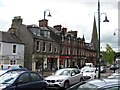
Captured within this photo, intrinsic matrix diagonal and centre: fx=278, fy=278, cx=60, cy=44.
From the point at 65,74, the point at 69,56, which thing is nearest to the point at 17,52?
the point at 69,56

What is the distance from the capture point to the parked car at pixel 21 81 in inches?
439

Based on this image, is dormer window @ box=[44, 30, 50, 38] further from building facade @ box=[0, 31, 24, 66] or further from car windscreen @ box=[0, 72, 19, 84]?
car windscreen @ box=[0, 72, 19, 84]

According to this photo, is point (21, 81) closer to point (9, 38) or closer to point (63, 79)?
point (63, 79)

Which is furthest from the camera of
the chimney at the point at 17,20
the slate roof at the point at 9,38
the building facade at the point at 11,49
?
the chimney at the point at 17,20

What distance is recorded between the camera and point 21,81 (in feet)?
38.7

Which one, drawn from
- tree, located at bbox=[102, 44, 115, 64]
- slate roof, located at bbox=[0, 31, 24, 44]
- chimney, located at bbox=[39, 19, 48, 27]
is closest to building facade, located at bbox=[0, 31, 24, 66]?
slate roof, located at bbox=[0, 31, 24, 44]

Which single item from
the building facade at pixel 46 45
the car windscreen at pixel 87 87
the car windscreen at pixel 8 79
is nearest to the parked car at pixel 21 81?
the car windscreen at pixel 8 79

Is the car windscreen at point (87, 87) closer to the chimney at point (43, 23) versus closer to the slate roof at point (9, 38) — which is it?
the slate roof at point (9, 38)

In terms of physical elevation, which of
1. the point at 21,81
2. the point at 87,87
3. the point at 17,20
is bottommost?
the point at 21,81

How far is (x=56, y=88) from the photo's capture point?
58.5 ft

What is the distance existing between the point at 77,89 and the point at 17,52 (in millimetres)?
40095

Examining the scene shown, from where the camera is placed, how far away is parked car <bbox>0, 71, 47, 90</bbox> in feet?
36.6

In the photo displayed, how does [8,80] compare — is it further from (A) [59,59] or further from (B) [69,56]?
(B) [69,56]

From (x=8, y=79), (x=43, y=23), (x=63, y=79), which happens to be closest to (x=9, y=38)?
(x=43, y=23)
